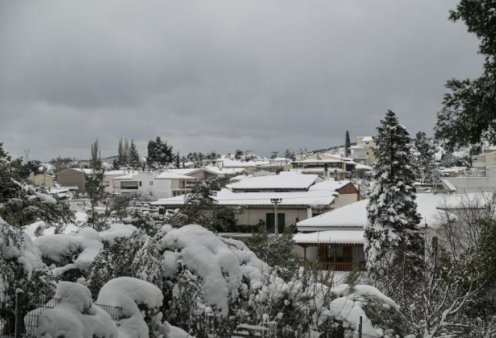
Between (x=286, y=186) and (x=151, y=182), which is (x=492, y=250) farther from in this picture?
(x=151, y=182)

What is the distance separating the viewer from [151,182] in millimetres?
83000

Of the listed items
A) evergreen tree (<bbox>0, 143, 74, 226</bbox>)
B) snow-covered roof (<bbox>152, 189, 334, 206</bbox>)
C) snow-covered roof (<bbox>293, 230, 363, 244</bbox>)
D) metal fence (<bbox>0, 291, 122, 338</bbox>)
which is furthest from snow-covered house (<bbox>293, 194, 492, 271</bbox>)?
metal fence (<bbox>0, 291, 122, 338</bbox>)

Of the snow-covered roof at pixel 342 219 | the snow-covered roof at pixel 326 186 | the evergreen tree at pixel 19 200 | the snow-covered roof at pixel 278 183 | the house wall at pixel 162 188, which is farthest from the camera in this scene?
the house wall at pixel 162 188

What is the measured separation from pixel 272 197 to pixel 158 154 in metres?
81.4

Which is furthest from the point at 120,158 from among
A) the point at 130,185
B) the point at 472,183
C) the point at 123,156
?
the point at 472,183

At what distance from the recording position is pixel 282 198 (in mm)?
46750

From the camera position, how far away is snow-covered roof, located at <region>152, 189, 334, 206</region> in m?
45.0

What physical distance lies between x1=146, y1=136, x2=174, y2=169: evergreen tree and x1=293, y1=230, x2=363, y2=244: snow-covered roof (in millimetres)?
92144

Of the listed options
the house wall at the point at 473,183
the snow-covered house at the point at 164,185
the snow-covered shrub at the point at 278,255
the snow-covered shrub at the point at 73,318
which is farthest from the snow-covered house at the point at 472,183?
the snow-covered house at the point at 164,185

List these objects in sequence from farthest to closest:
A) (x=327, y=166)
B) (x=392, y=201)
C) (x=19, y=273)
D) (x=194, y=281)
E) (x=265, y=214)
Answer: (x=327, y=166) < (x=265, y=214) < (x=392, y=201) < (x=194, y=281) < (x=19, y=273)

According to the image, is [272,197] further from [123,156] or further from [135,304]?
[123,156]

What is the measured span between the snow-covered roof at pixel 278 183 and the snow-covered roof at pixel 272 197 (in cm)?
86

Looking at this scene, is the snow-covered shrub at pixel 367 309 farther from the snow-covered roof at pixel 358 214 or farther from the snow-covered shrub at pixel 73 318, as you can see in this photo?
the snow-covered roof at pixel 358 214

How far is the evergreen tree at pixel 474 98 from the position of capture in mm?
10461
